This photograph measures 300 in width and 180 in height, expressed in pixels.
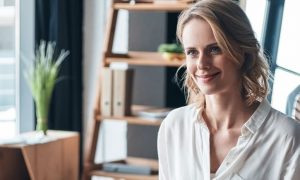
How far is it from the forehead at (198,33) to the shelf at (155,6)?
126cm

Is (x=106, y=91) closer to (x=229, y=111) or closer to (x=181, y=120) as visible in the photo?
(x=181, y=120)

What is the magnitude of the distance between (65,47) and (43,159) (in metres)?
0.85

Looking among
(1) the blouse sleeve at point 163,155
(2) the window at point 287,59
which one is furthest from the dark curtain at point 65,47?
(1) the blouse sleeve at point 163,155

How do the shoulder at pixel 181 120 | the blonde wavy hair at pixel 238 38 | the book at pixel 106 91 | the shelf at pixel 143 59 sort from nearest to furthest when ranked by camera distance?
the blonde wavy hair at pixel 238 38
the shoulder at pixel 181 120
the shelf at pixel 143 59
the book at pixel 106 91

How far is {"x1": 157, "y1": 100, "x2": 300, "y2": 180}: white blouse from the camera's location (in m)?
1.59

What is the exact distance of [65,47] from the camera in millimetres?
3553

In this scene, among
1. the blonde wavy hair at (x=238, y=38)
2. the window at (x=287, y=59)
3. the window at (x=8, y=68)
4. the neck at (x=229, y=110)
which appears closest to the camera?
the blonde wavy hair at (x=238, y=38)

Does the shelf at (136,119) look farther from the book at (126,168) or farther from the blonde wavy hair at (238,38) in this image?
the blonde wavy hair at (238,38)

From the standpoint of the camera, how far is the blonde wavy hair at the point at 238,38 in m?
1.55

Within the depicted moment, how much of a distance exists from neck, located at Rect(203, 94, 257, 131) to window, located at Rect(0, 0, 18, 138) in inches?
82.2

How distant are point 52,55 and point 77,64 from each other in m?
0.18

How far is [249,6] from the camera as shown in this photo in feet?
9.40

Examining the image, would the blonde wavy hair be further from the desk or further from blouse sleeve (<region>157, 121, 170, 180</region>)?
the desk

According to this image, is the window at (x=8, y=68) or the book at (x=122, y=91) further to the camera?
the window at (x=8, y=68)
